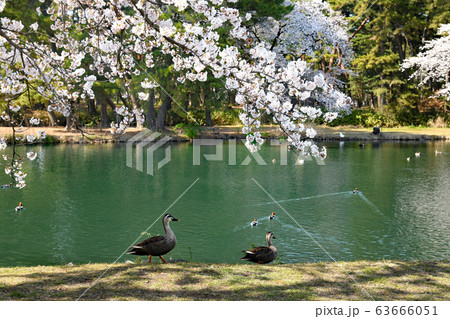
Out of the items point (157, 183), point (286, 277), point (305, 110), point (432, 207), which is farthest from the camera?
point (157, 183)

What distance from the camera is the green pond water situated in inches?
493

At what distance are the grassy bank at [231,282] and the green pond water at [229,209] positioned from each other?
3208 mm

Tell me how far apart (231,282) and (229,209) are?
9692 mm

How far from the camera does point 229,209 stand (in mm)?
17156

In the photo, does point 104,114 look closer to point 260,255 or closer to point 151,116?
point 151,116

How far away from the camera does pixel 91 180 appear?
902 inches

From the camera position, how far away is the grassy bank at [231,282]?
22.3 ft

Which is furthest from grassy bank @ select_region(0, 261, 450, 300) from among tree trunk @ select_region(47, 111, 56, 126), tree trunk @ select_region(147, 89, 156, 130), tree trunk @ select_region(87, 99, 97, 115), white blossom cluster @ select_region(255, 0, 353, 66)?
tree trunk @ select_region(87, 99, 97, 115)

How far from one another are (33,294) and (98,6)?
4385mm

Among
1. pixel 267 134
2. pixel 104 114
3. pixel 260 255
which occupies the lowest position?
pixel 260 255

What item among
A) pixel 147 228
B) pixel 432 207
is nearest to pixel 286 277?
pixel 147 228

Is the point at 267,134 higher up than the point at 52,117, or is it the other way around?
the point at 52,117

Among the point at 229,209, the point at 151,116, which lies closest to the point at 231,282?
the point at 229,209
